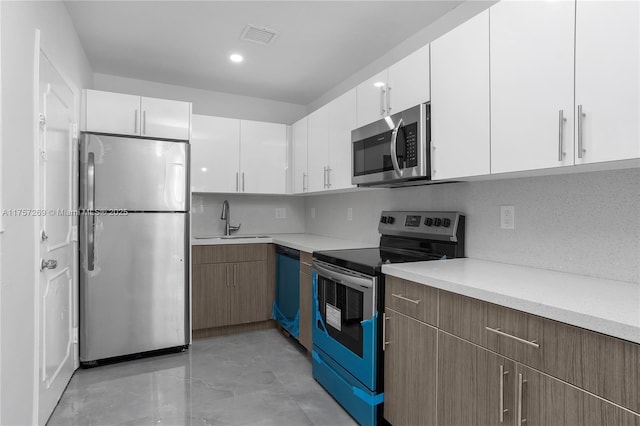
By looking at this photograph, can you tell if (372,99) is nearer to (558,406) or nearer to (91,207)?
(558,406)

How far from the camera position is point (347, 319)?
202cm

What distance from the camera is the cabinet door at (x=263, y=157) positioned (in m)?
3.63

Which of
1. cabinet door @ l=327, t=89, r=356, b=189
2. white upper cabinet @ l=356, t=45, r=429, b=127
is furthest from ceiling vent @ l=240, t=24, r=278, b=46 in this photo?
white upper cabinet @ l=356, t=45, r=429, b=127

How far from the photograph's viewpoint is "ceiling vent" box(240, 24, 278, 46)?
2547 millimetres

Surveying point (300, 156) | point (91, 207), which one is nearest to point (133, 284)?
point (91, 207)

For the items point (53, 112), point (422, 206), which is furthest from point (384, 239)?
point (53, 112)

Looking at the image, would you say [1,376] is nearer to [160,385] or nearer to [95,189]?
[160,385]

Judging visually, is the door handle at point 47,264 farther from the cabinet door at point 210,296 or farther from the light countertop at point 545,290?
the light countertop at point 545,290

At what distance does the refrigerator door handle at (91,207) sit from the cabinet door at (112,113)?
32 centimetres

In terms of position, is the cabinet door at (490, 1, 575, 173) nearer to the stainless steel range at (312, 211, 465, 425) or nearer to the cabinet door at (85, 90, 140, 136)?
the stainless steel range at (312, 211, 465, 425)

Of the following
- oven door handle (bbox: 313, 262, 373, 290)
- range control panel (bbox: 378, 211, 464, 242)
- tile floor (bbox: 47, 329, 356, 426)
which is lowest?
tile floor (bbox: 47, 329, 356, 426)

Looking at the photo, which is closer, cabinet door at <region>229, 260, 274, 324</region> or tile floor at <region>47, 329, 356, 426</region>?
tile floor at <region>47, 329, 356, 426</region>

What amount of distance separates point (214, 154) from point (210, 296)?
1.40 meters

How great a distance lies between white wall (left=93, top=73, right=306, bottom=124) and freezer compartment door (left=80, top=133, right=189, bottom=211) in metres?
1.08
